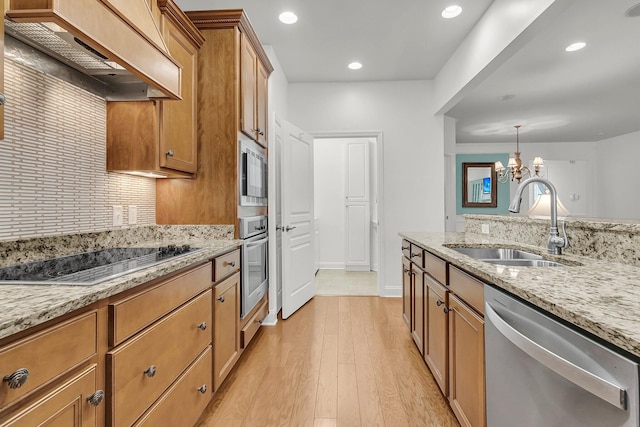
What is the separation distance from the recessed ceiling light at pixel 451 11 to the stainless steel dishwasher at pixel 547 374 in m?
2.36

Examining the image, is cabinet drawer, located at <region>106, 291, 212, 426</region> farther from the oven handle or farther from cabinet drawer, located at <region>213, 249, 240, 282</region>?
the oven handle

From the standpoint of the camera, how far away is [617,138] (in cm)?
709

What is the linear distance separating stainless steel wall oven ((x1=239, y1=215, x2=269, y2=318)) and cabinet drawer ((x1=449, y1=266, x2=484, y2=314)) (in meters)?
1.36

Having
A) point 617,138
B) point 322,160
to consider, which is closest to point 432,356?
point 322,160

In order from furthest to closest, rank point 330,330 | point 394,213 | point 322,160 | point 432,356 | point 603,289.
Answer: point 322,160 → point 394,213 → point 330,330 → point 432,356 → point 603,289

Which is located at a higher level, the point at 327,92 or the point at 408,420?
the point at 327,92

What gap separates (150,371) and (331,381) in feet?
4.06

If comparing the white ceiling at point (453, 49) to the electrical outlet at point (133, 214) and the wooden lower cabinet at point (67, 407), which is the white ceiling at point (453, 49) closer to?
the electrical outlet at point (133, 214)

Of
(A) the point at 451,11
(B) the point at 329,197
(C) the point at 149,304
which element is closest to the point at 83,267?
(C) the point at 149,304

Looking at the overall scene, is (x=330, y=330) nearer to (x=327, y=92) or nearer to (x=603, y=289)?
(x=603, y=289)

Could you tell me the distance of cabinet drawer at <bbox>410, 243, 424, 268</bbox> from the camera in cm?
217

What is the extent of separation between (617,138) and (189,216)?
29.5 ft

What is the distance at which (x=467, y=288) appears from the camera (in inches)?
54.4

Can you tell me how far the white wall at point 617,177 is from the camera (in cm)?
676
